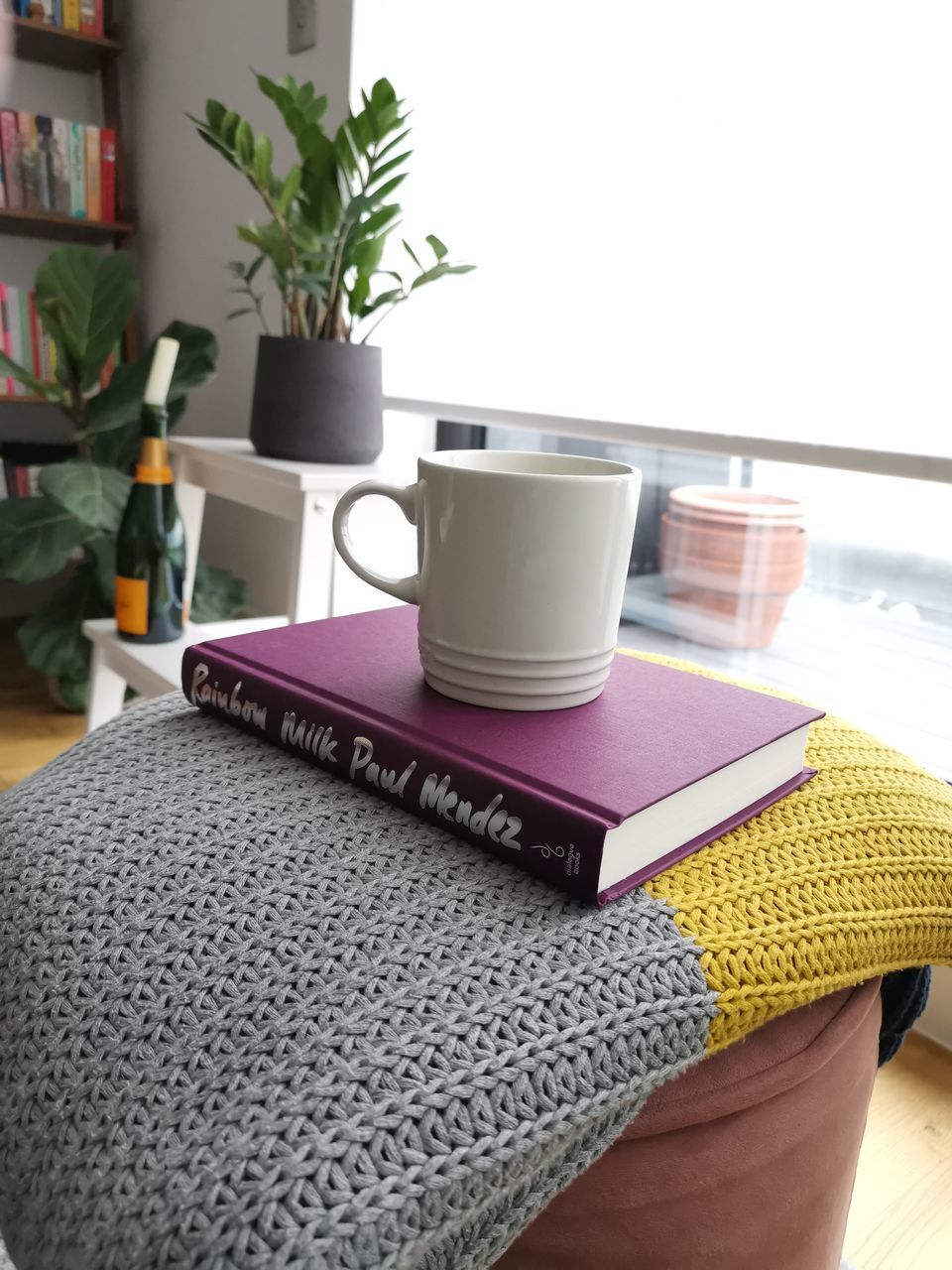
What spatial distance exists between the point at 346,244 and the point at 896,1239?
3.85ft

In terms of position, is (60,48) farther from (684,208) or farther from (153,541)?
(684,208)

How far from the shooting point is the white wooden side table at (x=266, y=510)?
3.94 ft

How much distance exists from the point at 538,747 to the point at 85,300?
1.57 metres

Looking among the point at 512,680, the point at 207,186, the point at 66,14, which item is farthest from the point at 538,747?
the point at 66,14

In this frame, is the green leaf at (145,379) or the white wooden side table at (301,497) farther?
the green leaf at (145,379)

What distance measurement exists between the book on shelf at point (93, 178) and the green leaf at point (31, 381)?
2.04ft

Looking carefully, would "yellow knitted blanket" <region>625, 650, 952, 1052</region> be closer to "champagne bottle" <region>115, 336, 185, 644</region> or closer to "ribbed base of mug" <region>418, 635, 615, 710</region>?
"ribbed base of mug" <region>418, 635, 615, 710</region>

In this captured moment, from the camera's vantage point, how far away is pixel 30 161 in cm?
203

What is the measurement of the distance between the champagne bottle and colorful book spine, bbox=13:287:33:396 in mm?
1087

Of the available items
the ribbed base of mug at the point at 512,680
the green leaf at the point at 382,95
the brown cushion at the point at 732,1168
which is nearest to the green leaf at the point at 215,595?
the green leaf at the point at 382,95

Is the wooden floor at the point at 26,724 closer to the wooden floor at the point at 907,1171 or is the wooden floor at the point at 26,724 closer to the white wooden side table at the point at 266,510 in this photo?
the white wooden side table at the point at 266,510

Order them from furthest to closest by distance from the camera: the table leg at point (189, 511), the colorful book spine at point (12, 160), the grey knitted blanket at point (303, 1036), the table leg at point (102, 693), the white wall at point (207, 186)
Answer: the colorful book spine at point (12, 160) < the white wall at point (207, 186) < the table leg at point (189, 511) < the table leg at point (102, 693) < the grey knitted blanket at point (303, 1036)

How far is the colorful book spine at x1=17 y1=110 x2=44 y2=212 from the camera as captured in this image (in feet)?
6.54

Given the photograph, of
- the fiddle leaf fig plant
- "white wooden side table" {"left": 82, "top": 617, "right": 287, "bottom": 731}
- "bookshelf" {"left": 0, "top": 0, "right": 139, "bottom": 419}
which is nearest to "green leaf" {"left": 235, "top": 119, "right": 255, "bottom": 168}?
the fiddle leaf fig plant
